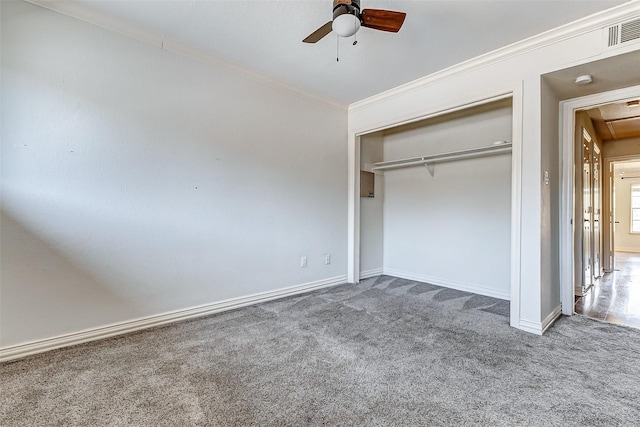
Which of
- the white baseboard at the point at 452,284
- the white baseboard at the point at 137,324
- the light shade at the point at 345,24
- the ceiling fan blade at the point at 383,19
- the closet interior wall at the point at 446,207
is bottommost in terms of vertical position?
the white baseboard at the point at 137,324

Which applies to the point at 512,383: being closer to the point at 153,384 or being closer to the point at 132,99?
the point at 153,384

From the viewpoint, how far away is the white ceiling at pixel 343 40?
215cm

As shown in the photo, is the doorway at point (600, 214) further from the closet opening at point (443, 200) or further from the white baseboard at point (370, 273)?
the white baseboard at point (370, 273)

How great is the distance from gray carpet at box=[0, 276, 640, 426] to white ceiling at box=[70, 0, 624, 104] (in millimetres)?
2518

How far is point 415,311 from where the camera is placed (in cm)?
303

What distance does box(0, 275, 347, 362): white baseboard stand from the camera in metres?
2.06

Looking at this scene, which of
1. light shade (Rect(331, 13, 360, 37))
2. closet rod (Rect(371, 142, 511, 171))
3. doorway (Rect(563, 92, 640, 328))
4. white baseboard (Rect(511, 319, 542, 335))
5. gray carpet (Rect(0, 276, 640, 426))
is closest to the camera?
gray carpet (Rect(0, 276, 640, 426))

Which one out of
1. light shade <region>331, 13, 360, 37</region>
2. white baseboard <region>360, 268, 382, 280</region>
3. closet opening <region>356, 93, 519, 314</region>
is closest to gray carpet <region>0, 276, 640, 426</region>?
closet opening <region>356, 93, 519, 314</region>

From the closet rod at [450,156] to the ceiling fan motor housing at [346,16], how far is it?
2.23 m

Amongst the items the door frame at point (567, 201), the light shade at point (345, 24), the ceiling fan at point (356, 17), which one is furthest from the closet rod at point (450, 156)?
the light shade at point (345, 24)

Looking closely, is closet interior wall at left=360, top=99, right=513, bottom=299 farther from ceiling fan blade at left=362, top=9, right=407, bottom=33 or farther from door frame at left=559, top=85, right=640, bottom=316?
ceiling fan blade at left=362, top=9, right=407, bottom=33

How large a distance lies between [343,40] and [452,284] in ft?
10.6

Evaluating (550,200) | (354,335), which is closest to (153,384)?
(354,335)

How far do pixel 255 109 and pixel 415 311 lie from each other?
2754 mm
